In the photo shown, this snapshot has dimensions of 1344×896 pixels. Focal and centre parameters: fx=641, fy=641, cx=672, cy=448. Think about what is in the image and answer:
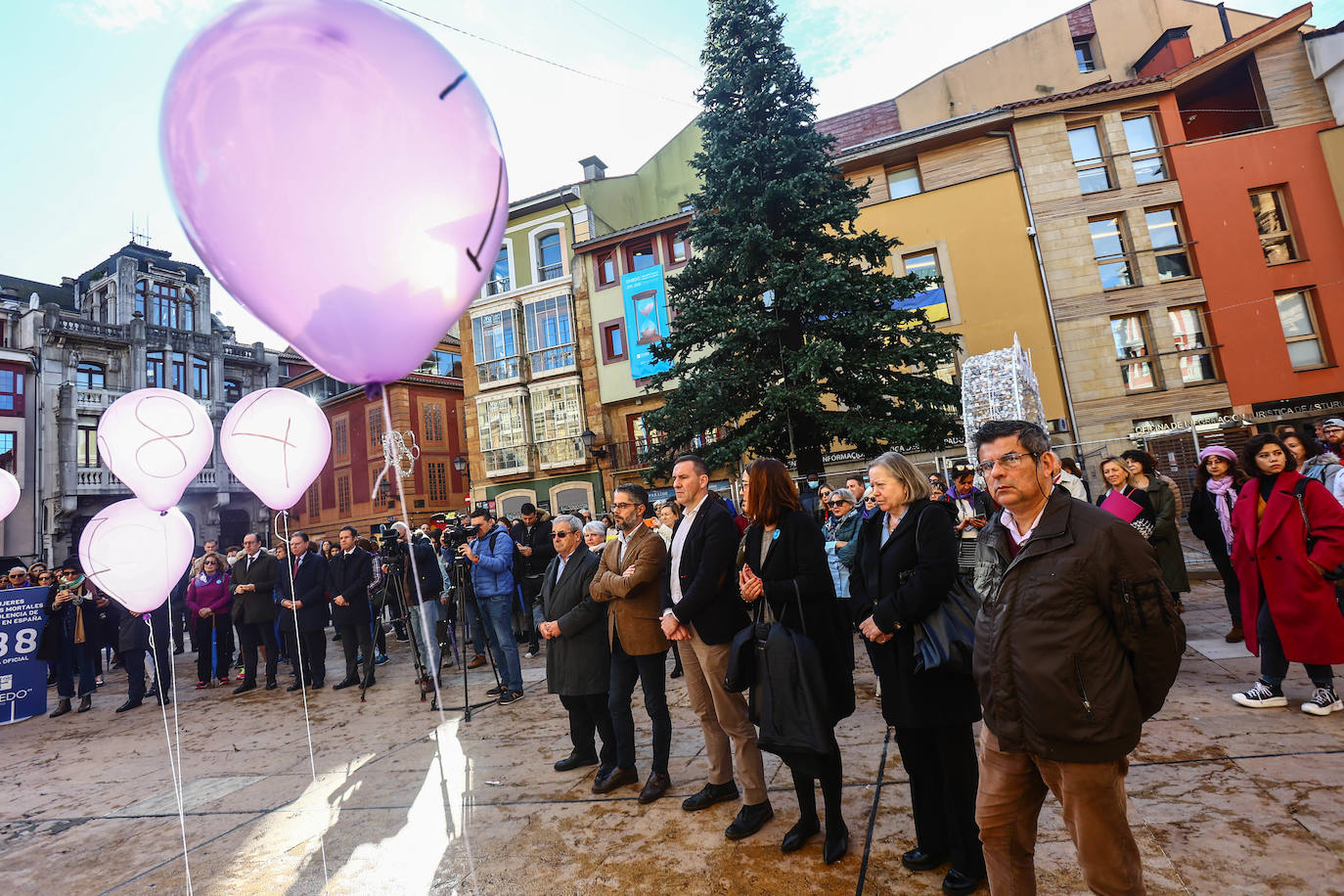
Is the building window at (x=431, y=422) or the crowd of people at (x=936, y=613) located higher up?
the building window at (x=431, y=422)

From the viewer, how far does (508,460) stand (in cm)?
2364

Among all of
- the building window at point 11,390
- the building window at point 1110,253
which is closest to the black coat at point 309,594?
the building window at point 1110,253

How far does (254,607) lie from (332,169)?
7.74 meters

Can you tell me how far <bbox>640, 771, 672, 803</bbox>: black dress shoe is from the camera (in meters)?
3.43

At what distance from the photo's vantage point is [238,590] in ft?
25.8

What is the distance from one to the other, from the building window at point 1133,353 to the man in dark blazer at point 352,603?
1851cm

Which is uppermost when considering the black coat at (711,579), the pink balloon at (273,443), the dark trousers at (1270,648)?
the pink balloon at (273,443)

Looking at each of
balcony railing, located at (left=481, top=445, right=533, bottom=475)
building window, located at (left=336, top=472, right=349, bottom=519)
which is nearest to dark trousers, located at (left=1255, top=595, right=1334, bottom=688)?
balcony railing, located at (left=481, top=445, right=533, bottom=475)

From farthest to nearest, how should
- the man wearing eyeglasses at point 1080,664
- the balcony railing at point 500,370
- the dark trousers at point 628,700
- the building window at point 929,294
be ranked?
the balcony railing at point 500,370 → the building window at point 929,294 → the dark trousers at point 628,700 → the man wearing eyeglasses at point 1080,664

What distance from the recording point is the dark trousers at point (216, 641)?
841 cm

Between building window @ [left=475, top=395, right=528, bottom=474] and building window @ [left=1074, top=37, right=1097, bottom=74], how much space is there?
21387 mm

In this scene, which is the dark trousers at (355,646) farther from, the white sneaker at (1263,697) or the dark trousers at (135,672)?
the white sneaker at (1263,697)

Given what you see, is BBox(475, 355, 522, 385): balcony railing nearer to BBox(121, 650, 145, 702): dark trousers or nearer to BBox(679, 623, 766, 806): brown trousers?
BBox(121, 650, 145, 702): dark trousers

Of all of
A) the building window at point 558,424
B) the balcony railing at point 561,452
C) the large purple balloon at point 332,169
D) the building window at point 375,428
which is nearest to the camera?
the large purple balloon at point 332,169
